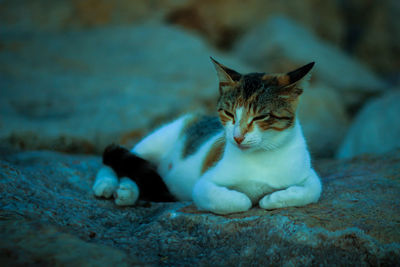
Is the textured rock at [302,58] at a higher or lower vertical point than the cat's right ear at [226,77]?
higher

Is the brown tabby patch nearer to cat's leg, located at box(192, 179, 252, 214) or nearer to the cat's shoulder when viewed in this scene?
the cat's shoulder

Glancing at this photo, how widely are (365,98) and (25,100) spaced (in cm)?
754

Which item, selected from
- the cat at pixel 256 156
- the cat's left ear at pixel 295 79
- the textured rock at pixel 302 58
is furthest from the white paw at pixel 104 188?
the textured rock at pixel 302 58

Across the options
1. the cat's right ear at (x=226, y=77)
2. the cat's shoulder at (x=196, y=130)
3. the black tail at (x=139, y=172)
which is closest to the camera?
the cat's right ear at (x=226, y=77)

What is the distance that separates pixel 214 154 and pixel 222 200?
844 millimetres

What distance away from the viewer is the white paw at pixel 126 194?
306 cm

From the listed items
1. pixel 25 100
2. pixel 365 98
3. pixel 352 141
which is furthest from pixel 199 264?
pixel 365 98

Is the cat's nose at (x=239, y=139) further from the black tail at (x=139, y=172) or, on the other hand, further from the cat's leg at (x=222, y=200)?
the black tail at (x=139, y=172)

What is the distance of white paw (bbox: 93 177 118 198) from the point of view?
3165 mm

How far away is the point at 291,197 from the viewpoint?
2.62 m

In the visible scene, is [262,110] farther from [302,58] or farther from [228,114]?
[302,58]

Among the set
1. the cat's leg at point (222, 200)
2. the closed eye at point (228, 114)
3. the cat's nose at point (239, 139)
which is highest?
the closed eye at point (228, 114)

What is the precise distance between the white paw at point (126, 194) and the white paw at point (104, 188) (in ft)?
0.27

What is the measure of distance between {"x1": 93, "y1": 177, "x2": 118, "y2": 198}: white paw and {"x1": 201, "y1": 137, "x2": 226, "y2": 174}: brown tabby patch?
34.3 inches
